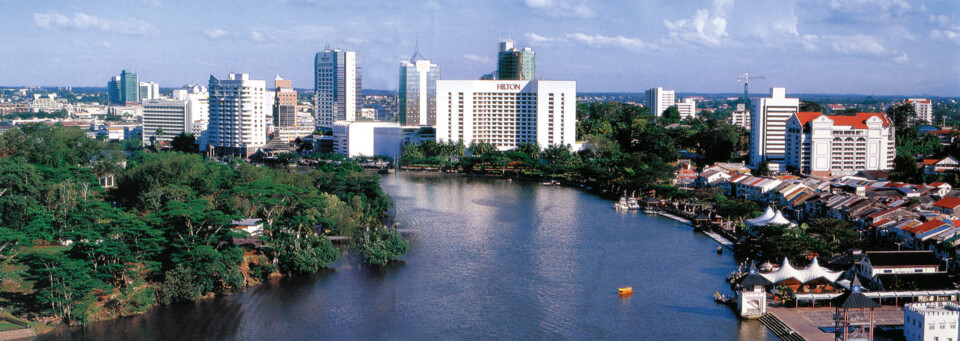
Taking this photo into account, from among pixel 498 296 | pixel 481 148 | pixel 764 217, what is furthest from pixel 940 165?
pixel 498 296

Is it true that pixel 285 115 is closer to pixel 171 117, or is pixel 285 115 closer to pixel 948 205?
pixel 171 117

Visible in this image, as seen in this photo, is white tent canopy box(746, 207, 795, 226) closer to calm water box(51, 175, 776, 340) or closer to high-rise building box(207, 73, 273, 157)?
calm water box(51, 175, 776, 340)

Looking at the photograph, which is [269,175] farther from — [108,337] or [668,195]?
[668,195]

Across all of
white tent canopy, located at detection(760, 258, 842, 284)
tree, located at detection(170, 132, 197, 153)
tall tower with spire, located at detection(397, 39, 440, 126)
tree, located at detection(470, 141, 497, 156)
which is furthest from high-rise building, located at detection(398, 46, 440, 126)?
white tent canopy, located at detection(760, 258, 842, 284)

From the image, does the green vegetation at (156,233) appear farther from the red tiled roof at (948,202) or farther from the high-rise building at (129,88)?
the high-rise building at (129,88)

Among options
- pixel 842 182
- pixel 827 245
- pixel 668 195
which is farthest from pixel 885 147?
pixel 827 245

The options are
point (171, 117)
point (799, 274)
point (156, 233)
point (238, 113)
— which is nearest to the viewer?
point (156, 233)

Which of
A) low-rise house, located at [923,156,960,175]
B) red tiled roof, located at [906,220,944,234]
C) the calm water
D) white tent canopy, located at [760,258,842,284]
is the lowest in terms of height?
the calm water
